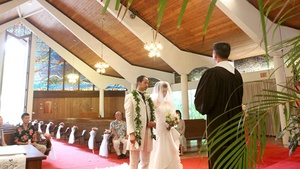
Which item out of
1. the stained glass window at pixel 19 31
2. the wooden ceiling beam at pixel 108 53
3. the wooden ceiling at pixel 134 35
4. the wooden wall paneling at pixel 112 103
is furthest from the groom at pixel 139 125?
the stained glass window at pixel 19 31

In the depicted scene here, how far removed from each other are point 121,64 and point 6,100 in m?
6.85

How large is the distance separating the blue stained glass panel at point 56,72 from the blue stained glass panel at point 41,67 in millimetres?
326

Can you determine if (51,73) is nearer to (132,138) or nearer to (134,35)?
(134,35)

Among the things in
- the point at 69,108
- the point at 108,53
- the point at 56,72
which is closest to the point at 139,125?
the point at 108,53

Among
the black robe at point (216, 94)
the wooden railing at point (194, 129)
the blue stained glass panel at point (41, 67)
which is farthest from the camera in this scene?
the blue stained glass panel at point (41, 67)

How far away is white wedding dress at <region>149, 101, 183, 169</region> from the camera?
3.16 meters

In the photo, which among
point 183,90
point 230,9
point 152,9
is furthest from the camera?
point 183,90

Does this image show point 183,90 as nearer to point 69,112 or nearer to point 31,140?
point 31,140

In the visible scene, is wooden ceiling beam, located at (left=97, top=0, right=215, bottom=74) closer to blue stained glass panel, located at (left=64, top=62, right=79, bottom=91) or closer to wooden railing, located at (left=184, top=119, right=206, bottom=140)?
wooden railing, located at (left=184, top=119, right=206, bottom=140)

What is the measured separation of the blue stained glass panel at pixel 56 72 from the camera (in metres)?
15.0

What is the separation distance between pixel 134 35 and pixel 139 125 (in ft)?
23.8

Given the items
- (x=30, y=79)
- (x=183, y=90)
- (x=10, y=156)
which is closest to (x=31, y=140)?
(x=10, y=156)

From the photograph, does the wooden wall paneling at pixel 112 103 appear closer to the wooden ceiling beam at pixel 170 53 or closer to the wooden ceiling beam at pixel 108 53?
the wooden ceiling beam at pixel 108 53

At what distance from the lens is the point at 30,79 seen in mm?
13789
